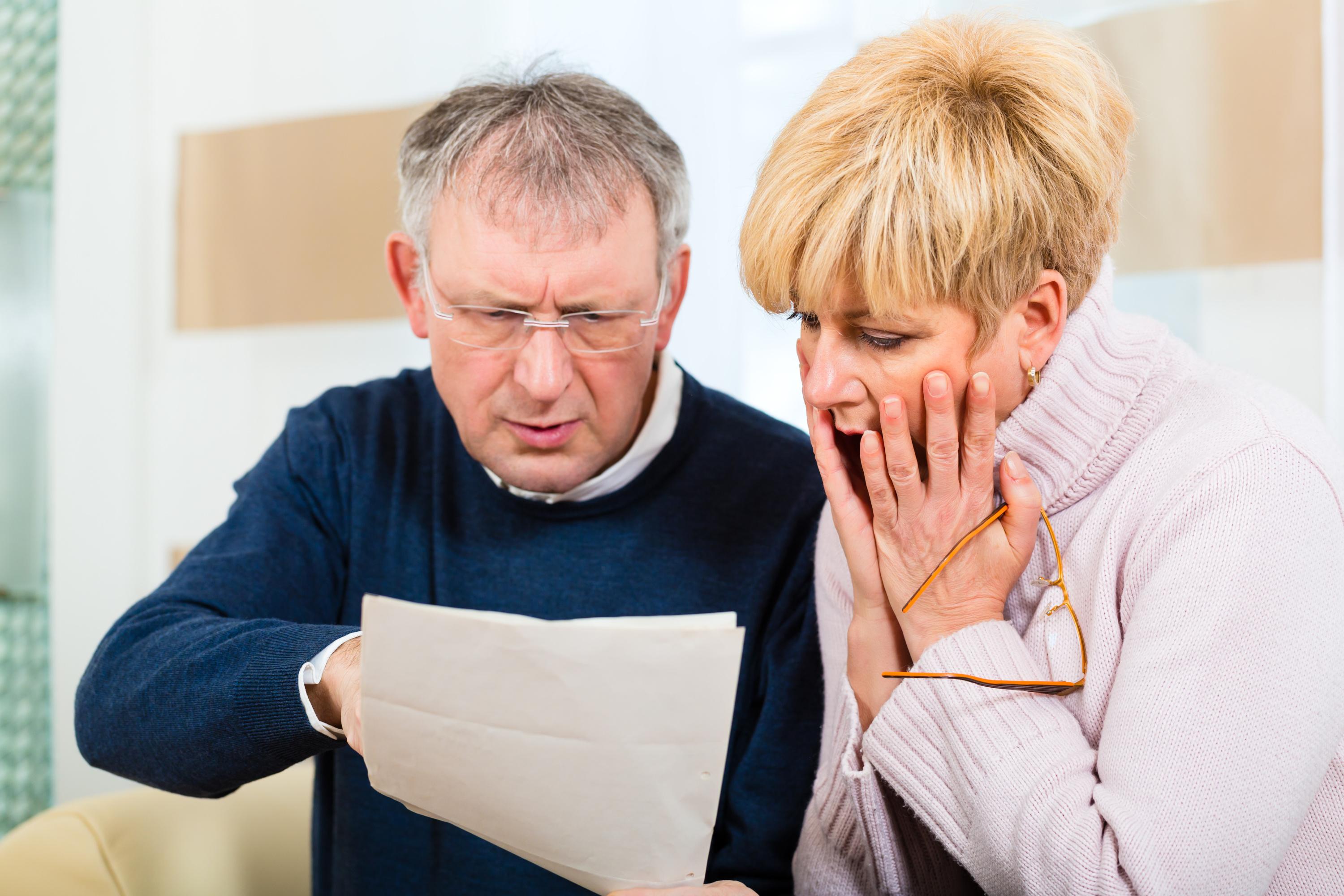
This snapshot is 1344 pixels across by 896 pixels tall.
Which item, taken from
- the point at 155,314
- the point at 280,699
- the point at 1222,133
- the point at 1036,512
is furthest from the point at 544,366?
the point at 155,314

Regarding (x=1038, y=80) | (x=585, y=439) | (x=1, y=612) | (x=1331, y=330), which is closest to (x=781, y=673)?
(x=585, y=439)

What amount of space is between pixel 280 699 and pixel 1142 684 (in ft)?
2.67

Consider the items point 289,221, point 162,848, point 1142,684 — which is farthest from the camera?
point 289,221

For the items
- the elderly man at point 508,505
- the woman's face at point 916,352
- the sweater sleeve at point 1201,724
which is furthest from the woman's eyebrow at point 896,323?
the elderly man at point 508,505

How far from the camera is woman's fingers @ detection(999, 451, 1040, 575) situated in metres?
1.12

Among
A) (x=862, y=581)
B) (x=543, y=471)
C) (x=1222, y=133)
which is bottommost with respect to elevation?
(x=862, y=581)

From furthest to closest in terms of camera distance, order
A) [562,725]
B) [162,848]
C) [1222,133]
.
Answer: [1222,133]
[162,848]
[562,725]

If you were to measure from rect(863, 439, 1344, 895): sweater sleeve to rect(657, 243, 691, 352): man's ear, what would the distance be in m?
0.69

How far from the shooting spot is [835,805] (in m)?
1.25

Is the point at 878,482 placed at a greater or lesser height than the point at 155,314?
lesser

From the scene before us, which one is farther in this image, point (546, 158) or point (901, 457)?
point (546, 158)

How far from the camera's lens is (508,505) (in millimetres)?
1562

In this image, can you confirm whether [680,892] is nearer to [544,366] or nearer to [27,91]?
[544,366]

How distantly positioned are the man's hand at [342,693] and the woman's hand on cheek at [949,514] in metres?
0.55
